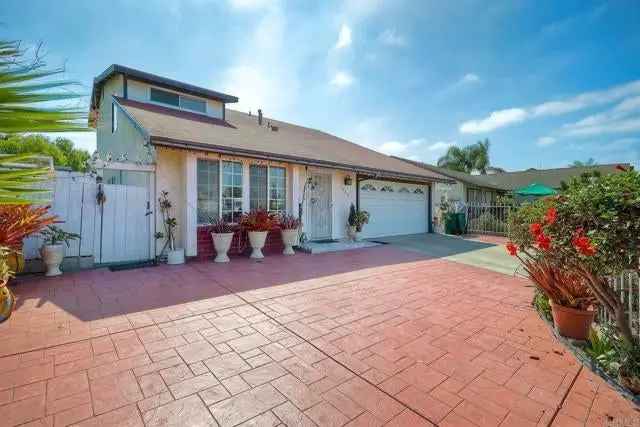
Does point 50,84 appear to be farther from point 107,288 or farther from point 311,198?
point 311,198

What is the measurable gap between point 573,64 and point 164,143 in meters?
10.7

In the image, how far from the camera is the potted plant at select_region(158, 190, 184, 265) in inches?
273

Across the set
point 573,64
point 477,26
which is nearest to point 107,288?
point 477,26

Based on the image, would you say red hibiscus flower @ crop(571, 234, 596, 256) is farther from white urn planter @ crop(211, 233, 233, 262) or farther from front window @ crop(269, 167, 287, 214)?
front window @ crop(269, 167, 287, 214)

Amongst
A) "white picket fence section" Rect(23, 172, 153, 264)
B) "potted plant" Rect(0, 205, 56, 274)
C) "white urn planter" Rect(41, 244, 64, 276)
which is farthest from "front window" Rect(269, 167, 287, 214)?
"potted plant" Rect(0, 205, 56, 274)

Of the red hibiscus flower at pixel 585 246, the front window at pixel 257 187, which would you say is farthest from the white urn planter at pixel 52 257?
the red hibiscus flower at pixel 585 246

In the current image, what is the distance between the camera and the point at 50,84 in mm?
840

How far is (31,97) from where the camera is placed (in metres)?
0.81

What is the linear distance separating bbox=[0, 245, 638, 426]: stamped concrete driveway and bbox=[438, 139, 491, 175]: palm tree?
1207 inches

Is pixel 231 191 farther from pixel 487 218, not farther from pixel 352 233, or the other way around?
pixel 487 218

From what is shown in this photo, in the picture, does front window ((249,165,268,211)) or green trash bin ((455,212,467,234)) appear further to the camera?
green trash bin ((455,212,467,234))

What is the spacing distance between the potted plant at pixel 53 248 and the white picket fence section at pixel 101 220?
20 centimetres

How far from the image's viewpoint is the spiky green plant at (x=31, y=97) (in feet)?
2.66

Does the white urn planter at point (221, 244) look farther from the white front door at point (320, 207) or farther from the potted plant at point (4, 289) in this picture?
the potted plant at point (4, 289)
